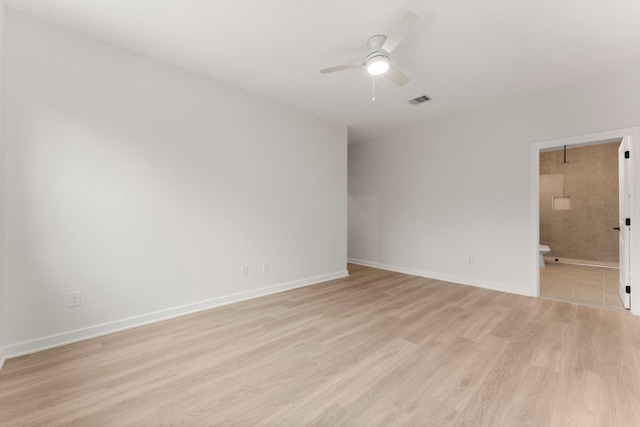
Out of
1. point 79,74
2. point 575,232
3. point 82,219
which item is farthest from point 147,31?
point 575,232

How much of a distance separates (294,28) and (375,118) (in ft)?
8.11

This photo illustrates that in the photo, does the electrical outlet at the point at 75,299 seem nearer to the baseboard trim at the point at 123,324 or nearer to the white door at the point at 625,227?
the baseboard trim at the point at 123,324

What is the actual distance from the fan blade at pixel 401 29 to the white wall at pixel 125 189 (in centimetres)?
201

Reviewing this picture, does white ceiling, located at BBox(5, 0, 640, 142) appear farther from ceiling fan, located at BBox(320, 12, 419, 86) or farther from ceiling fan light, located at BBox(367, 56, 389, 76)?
ceiling fan light, located at BBox(367, 56, 389, 76)

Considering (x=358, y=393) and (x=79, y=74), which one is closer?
(x=358, y=393)

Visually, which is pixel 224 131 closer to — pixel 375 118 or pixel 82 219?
pixel 82 219

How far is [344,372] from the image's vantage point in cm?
191

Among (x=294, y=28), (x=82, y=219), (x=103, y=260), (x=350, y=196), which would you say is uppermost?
(x=294, y=28)

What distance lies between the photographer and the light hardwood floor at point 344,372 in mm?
1516

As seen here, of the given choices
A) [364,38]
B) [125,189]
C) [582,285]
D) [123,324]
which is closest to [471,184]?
[582,285]

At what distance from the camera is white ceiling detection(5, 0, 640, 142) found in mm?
2084

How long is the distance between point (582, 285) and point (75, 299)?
655 cm

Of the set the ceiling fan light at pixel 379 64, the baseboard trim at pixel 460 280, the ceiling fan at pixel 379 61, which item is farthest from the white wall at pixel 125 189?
the baseboard trim at pixel 460 280

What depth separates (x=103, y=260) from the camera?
2492 mm
